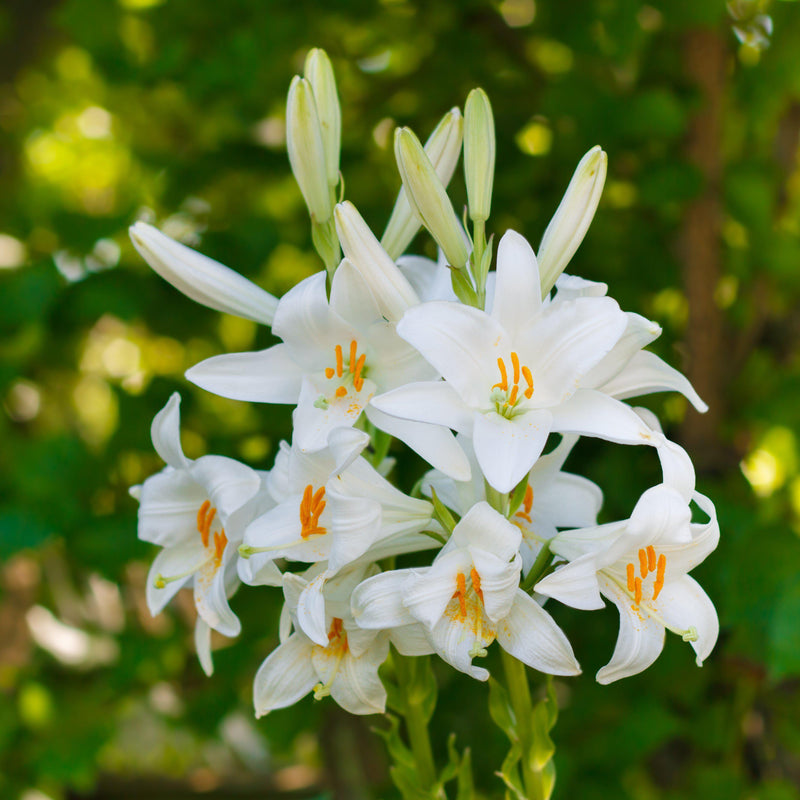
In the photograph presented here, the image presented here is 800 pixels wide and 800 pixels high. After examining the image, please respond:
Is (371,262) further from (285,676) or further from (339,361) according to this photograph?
(285,676)

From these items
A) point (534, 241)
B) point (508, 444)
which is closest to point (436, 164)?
point (508, 444)

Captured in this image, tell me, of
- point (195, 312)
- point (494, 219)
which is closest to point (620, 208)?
point (494, 219)

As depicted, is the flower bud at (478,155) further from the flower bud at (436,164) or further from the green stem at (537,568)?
the green stem at (537,568)

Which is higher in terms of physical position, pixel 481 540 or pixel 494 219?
pixel 481 540

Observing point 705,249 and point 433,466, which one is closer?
point 433,466

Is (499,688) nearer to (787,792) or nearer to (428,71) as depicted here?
(787,792)

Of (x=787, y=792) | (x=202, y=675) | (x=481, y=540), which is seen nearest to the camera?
(x=481, y=540)
